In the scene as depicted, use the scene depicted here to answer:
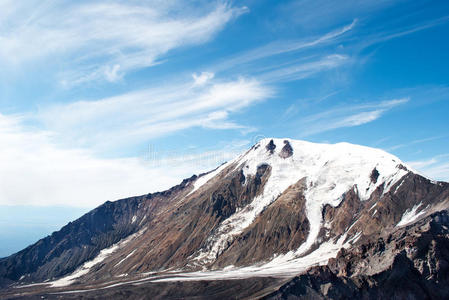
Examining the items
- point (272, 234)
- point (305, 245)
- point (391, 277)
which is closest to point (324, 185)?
point (272, 234)

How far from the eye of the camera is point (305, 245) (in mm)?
149000

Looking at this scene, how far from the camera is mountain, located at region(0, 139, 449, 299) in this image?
80812 millimetres

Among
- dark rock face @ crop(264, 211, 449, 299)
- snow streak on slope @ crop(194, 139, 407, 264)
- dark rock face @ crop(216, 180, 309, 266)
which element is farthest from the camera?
snow streak on slope @ crop(194, 139, 407, 264)

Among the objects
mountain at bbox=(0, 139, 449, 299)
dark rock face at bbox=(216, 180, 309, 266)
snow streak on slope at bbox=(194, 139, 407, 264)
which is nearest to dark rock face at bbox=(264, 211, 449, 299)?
mountain at bbox=(0, 139, 449, 299)

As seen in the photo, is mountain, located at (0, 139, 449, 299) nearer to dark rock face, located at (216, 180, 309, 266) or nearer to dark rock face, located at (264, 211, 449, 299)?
dark rock face, located at (264, 211, 449, 299)

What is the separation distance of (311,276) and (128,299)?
57615 mm

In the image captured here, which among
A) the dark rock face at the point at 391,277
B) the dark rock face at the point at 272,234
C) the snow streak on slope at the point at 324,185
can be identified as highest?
the snow streak on slope at the point at 324,185

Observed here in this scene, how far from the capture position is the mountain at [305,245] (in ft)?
265

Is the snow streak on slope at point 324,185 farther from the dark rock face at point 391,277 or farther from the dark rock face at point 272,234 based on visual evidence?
the dark rock face at point 391,277

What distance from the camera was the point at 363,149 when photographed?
195125 millimetres

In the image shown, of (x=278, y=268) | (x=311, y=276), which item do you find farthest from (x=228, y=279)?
(x=311, y=276)

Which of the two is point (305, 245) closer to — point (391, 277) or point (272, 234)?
point (272, 234)

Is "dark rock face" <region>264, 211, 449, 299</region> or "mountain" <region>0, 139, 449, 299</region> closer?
"dark rock face" <region>264, 211, 449, 299</region>

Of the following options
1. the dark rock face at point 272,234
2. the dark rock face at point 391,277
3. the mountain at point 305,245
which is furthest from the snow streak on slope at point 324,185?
the dark rock face at point 391,277
